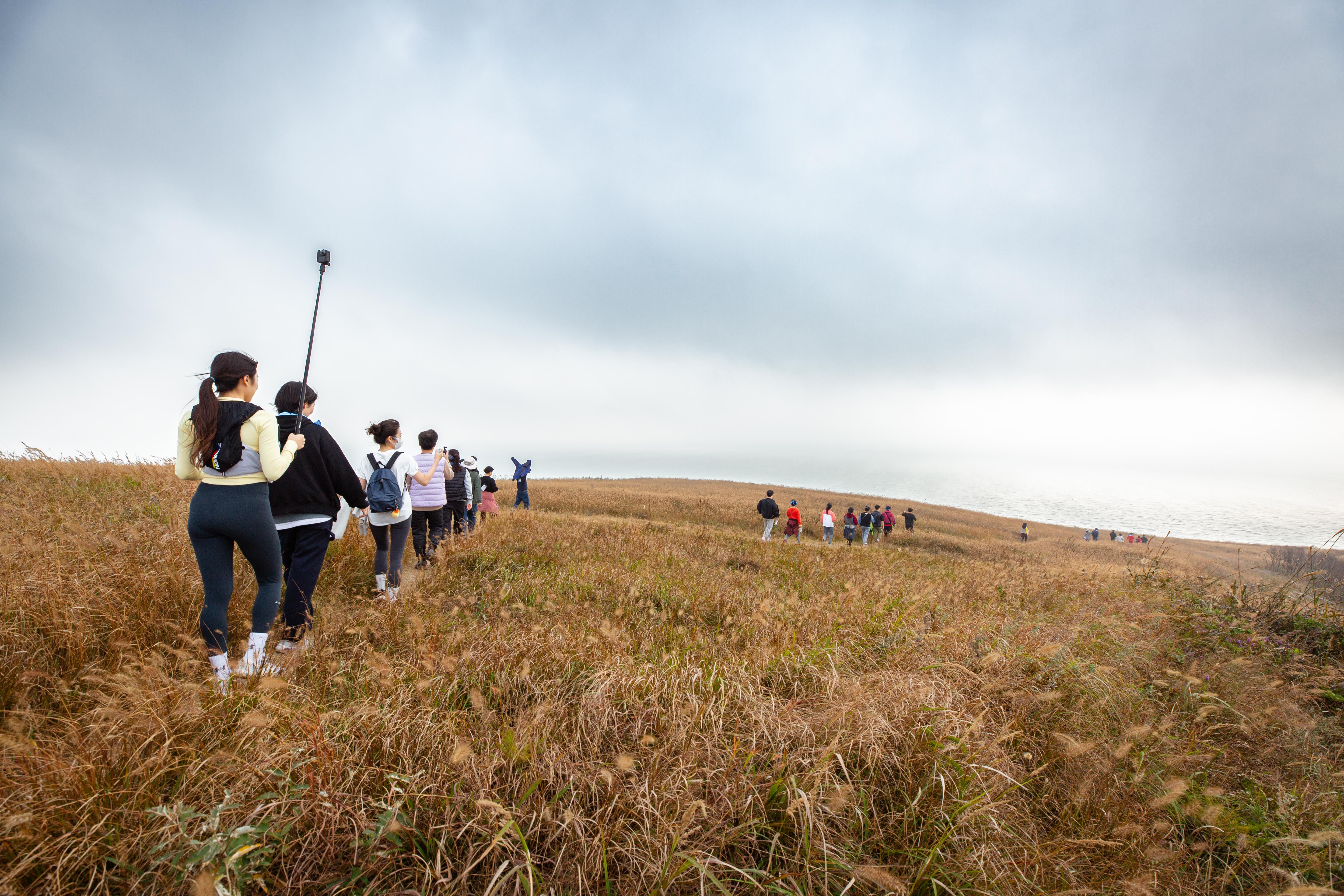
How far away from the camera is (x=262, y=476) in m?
3.60

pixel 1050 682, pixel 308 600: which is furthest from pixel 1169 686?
pixel 308 600

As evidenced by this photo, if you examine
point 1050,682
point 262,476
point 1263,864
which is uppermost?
point 262,476

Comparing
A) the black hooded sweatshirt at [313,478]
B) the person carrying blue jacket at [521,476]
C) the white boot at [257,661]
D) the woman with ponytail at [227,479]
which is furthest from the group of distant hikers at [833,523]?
the woman with ponytail at [227,479]

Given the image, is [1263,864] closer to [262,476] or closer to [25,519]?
[262,476]

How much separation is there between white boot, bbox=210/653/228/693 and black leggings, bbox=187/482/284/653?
0.12m

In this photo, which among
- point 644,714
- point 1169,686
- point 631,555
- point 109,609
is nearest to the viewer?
point 644,714

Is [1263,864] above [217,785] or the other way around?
the other way around

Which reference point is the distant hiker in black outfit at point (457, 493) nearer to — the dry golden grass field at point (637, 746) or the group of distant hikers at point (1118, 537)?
the dry golden grass field at point (637, 746)

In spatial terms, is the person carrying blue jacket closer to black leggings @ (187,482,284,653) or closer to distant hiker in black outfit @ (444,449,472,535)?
distant hiker in black outfit @ (444,449,472,535)

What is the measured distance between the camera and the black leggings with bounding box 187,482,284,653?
3.44 metres

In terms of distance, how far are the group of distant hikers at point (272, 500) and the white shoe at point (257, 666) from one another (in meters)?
0.01

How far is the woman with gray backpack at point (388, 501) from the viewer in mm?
5586

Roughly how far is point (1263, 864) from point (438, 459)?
823cm

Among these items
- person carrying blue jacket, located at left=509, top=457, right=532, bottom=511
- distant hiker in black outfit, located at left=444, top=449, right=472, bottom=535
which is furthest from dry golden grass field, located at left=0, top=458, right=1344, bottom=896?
person carrying blue jacket, located at left=509, top=457, right=532, bottom=511
